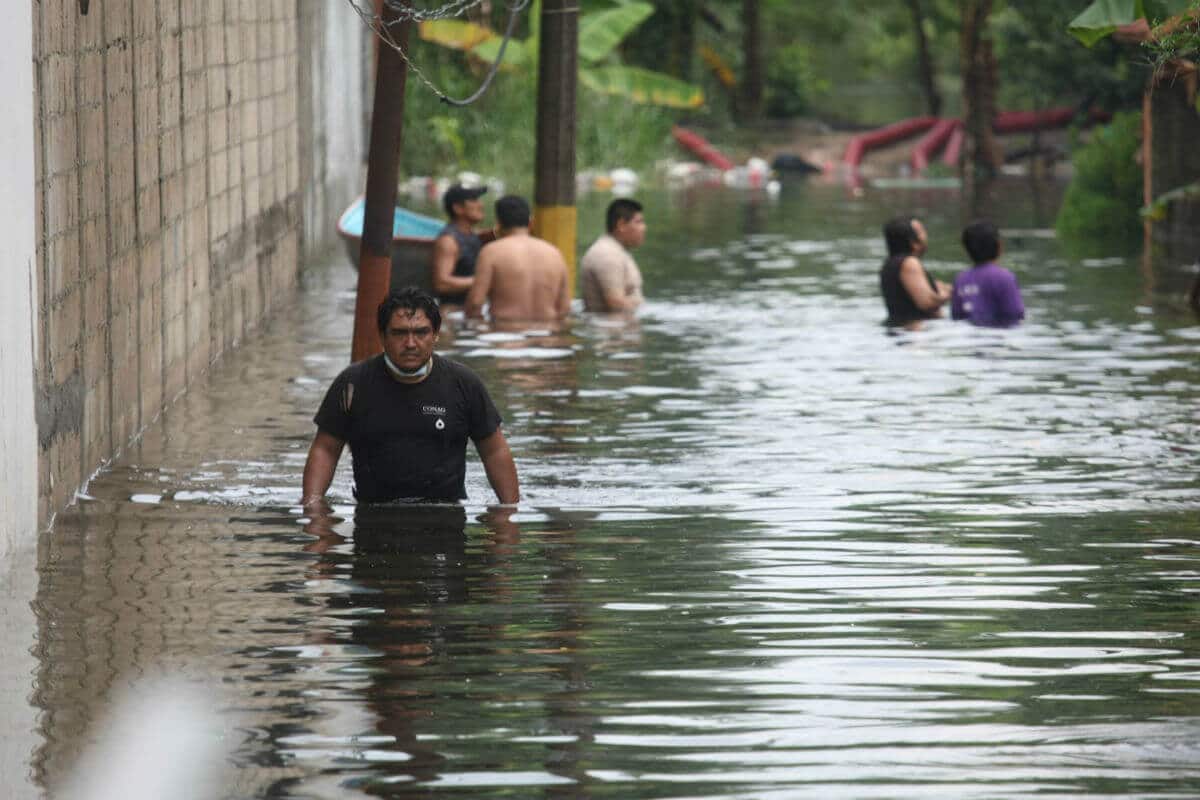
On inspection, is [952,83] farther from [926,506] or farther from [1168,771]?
[1168,771]

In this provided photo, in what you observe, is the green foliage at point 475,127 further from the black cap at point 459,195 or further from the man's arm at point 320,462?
the man's arm at point 320,462

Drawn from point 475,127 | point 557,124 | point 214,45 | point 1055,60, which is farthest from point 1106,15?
point 475,127

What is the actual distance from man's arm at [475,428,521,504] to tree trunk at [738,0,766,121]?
41.7m

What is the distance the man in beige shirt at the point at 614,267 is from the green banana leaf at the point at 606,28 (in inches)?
821

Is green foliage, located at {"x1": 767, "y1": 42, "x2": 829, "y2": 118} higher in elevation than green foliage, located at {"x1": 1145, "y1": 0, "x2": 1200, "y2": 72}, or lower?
lower

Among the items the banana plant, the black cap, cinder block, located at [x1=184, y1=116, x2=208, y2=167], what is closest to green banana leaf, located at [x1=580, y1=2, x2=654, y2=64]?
the banana plant

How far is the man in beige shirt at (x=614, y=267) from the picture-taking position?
20922 mm

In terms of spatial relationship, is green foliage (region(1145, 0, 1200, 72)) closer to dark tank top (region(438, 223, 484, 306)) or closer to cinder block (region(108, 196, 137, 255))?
cinder block (region(108, 196, 137, 255))

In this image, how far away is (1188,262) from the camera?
2764cm

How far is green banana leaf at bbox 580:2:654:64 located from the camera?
4232 cm

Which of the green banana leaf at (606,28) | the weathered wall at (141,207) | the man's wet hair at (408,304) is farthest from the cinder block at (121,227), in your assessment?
the green banana leaf at (606,28)

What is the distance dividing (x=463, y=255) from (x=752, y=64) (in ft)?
109

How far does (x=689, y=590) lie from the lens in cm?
985

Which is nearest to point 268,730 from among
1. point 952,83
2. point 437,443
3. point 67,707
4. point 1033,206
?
point 67,707
